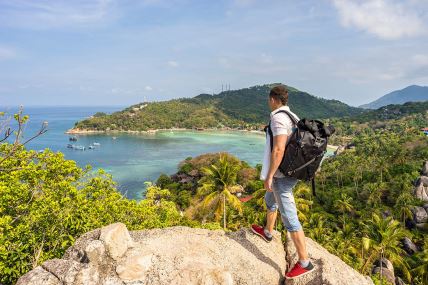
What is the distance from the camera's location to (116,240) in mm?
6000

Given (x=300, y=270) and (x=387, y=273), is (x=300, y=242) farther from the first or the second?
(x=387, y=273)

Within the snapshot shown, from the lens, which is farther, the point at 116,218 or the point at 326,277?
the point at 116,218

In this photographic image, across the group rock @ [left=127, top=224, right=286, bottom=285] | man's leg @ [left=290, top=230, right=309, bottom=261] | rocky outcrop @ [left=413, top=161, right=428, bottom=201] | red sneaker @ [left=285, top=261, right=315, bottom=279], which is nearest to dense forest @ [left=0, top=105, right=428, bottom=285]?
rocky outcrop @ [left=413, top=161, right=428, bottom=201]

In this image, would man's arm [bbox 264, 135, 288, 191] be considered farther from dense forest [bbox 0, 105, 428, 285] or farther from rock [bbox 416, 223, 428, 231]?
rock [bbox 416, 223, 428, 231]

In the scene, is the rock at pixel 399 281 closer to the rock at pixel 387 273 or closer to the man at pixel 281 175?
the rock at pixel 387 273

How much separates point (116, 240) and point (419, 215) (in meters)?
41.1

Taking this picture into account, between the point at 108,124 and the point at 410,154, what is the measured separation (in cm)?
14327

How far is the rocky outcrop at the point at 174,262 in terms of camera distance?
564 centimetres

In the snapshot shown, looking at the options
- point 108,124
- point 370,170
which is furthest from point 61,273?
point 108,124

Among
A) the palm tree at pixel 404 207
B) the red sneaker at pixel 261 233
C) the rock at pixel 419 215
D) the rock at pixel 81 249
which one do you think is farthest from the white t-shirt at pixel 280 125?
the rock at pixel 419 215

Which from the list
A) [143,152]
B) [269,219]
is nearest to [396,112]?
[143,152]

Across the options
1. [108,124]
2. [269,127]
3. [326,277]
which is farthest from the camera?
[108,124]

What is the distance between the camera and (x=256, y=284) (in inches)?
238

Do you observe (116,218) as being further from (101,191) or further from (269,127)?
(269,127)
